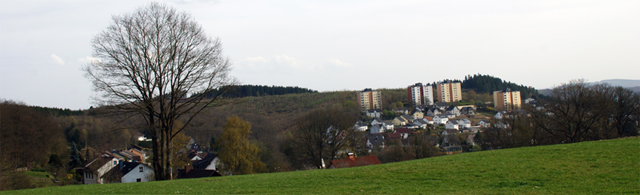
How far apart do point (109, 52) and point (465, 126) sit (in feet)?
316

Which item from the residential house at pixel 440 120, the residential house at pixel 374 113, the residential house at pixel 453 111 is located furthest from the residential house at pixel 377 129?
the residential house at pixel 453 111

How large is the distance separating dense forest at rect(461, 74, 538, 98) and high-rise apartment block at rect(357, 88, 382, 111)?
4840 centimetres

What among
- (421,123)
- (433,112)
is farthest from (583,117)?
(433,112)

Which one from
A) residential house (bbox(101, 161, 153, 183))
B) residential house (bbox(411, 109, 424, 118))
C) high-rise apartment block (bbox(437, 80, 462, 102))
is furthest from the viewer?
high-rise apartment block (bbox(437, 80, 462, 102))

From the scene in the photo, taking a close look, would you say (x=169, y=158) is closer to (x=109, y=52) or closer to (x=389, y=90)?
(x=109, y=52)

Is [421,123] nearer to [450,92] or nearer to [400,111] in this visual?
[400,111]

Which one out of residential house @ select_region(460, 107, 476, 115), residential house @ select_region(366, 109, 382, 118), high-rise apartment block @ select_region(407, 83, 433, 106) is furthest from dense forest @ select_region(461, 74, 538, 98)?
residential house @ select_region(366, 109, 382, 118)

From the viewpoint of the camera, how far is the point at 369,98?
153125 mm

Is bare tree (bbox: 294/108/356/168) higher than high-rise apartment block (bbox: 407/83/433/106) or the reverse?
the reverse

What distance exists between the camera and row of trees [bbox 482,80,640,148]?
119 feet

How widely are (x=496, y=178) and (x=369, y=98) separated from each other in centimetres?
14291

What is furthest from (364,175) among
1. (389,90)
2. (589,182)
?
(389,90)

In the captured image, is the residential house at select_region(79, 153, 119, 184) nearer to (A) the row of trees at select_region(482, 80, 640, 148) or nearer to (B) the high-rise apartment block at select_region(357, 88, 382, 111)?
(A) the row of trees at select_region(482, 80, 640, 148)

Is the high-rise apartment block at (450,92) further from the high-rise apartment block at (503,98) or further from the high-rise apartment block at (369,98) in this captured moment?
the high-rise apartment block at (369,98)
